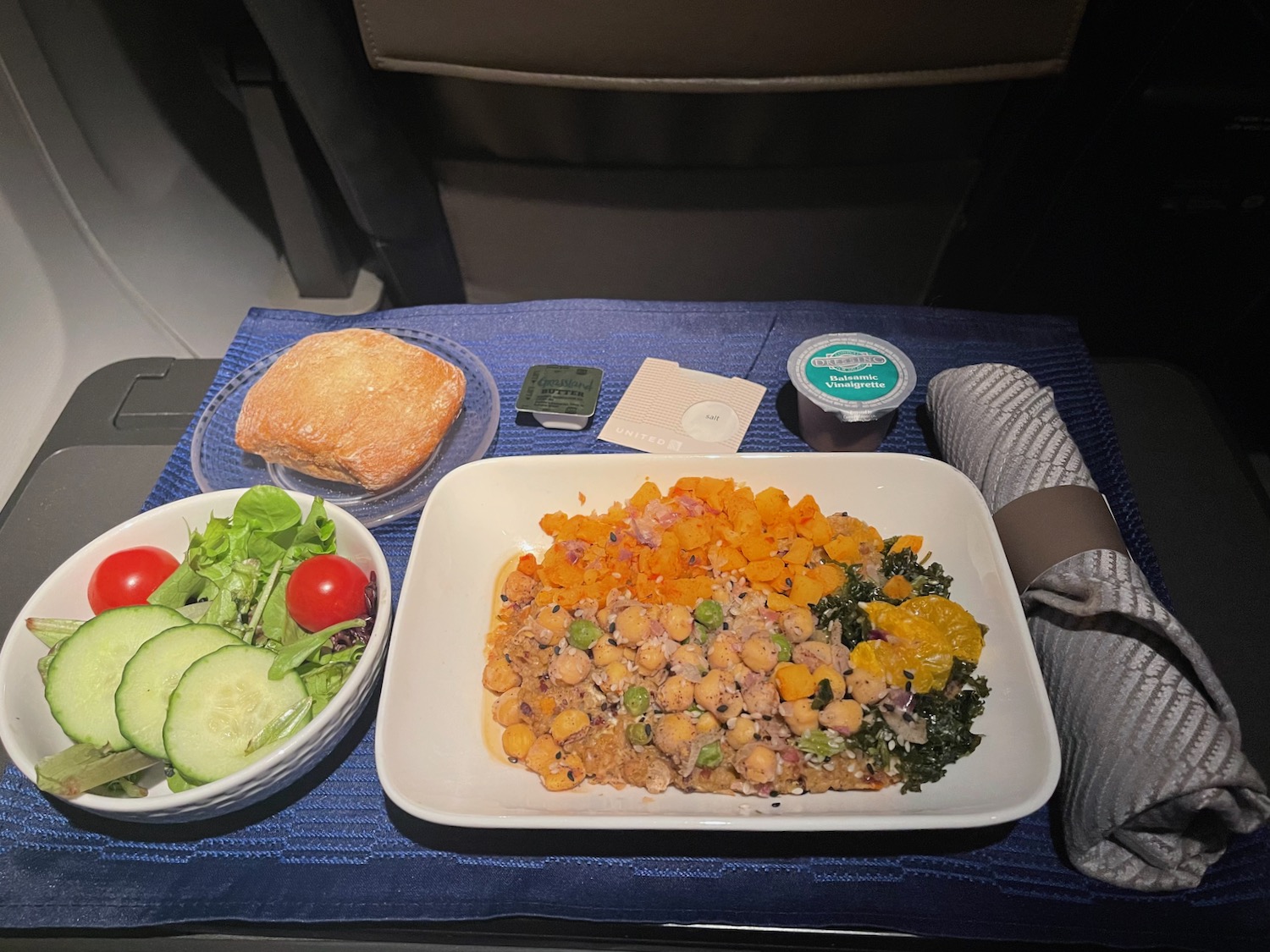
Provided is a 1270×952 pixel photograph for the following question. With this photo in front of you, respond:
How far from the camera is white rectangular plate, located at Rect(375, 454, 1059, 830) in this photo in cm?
94

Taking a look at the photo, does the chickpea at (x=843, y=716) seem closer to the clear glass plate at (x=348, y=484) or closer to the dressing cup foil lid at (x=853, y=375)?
the dressing cup foil lid at (x=853, y=375)

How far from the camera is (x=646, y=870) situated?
1006 mm

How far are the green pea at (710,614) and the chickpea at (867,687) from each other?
0.20m

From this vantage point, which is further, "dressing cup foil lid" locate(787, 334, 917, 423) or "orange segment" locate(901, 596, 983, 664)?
"dressing cup foil lid" locate(787, 334, 917, 423)

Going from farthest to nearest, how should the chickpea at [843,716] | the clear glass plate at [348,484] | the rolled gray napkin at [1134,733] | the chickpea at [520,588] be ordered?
the clear glass plate at [348,484], the chickpea at [520,588], the chickpea at [843,716], the rolled gray napkin at [1134,733]

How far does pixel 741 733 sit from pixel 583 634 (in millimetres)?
264

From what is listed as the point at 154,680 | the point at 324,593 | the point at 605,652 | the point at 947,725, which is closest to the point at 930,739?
the point at 947,725

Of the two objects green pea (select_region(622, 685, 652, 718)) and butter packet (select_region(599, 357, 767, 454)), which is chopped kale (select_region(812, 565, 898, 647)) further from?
butter packet (select_region(599, 357, 767, 454))

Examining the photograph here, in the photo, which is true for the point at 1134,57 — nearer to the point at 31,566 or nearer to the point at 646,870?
the point at 646,870

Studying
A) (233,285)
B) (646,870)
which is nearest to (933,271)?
(646,870)

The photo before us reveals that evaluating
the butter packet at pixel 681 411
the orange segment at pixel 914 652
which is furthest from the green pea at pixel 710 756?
the butter packet at pixel 681 411

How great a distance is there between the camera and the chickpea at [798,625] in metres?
1.08

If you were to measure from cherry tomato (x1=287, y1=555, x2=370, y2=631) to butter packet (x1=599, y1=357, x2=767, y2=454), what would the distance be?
57 centimetres

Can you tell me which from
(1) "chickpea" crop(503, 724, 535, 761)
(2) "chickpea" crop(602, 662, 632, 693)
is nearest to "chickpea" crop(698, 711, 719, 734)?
(2) "chickpea" crop(602, 662, 632, 693)
